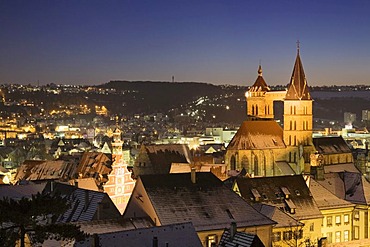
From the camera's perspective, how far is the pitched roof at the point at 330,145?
94.4 metres

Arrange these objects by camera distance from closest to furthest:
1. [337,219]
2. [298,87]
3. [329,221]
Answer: [329,221] → [337,219] → [298,87]

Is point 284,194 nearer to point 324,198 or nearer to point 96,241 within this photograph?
point 324,198

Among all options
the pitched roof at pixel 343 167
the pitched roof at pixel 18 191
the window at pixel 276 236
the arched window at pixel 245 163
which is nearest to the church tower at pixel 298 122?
the pitched roof at pixel 343 167

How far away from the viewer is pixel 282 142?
9075 cm

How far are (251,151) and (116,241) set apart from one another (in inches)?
2143

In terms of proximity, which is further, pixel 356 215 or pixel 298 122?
pixel 298 122

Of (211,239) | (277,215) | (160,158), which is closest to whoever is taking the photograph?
(211,239)

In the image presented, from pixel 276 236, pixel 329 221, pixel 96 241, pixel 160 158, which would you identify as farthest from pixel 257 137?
pixel 96 241

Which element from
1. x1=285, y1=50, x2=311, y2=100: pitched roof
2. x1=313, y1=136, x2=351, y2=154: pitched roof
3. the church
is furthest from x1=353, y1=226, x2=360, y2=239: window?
x1=285, y1=50, x2=311, y2=100: pitched roof

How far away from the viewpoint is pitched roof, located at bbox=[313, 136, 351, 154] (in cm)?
9444

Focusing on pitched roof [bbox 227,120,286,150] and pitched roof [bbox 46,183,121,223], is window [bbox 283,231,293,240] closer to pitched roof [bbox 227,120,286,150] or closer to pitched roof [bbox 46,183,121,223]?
pitched roof [bbox 46,183,121,223]

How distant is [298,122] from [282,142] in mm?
3370

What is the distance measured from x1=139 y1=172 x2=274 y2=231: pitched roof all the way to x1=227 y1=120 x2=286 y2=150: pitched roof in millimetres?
39513

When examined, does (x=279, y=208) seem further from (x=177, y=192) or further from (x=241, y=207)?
(x=177, y=192)
